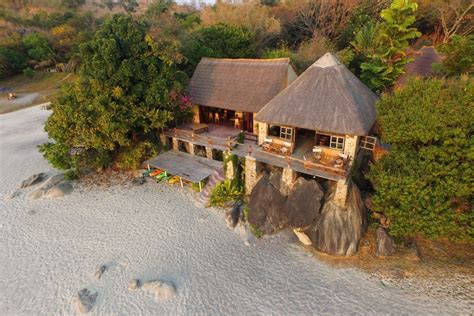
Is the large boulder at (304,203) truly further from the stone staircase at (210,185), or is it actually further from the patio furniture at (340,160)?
the stone staircase at (210,185)

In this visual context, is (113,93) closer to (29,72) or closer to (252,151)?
(252,151)

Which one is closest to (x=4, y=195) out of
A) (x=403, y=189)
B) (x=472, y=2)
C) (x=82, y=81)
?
(x=82, y=81)

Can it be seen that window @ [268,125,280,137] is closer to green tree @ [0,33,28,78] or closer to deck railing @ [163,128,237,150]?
deck railing @ [163,128,237,150]

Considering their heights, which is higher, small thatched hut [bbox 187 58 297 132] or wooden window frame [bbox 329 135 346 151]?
small thatched hut [bbox 187 58 297 132]

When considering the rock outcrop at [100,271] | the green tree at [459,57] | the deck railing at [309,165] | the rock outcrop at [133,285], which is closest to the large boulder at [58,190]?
the rock outcrop at [100,271]

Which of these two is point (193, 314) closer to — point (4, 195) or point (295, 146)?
point (295, 146)

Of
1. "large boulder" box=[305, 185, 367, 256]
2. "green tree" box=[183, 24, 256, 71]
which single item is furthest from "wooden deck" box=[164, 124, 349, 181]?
"green tree" box=[183, 24, 256, 71]

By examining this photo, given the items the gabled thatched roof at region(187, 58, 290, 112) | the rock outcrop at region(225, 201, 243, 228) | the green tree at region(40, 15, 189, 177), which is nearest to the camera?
the rock outcrop at region(225, 201, 243, 228)
